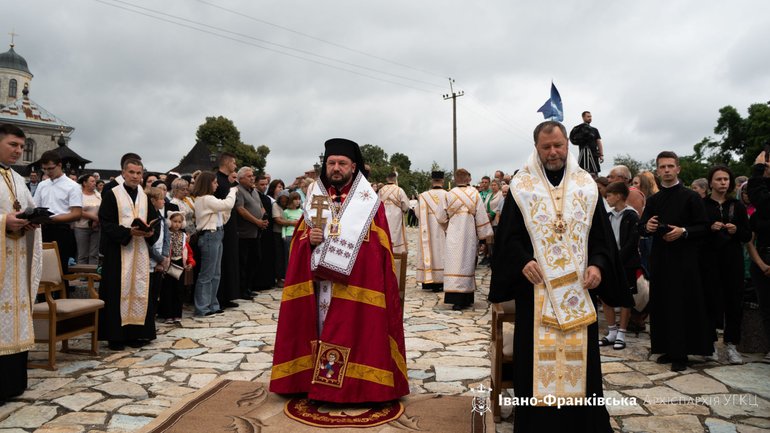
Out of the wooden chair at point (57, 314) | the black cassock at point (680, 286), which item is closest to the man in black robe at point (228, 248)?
the wooden chair at point (57, 314)

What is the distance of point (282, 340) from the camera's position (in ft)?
14.8

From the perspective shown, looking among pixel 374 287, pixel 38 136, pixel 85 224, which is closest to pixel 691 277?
pixel 374 287

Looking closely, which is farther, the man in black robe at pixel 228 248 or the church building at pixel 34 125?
the church building at pixel 34 125

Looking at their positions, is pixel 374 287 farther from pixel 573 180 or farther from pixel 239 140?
pixel 239 140

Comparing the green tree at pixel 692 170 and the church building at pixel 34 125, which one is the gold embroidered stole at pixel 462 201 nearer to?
the green tree at pixel 692 170

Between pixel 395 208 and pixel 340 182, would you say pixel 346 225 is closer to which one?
pixel 340 182

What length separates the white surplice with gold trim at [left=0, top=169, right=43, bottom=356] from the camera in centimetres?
468

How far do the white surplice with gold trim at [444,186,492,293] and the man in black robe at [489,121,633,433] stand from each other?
5232 millimetres

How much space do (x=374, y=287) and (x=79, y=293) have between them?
5.95 metres

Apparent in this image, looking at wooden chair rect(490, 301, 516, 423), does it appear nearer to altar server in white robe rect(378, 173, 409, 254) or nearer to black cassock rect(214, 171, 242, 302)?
black cassock rect(214, 171, 242, 302)

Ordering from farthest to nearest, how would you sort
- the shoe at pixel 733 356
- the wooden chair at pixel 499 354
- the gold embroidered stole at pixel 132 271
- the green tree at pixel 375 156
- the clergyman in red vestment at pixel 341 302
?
the green tree at pixel 375 156 → the gold embroidered stole at pixel 132 271 → the shoe at pixel 733 356 → the clergyman in red vestment at pixel 341 302 → the wooden chair at pixel 499 354

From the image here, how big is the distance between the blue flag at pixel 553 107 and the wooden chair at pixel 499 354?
6.52 metres

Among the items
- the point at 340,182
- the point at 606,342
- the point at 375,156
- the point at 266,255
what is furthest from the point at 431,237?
the point at 375,156

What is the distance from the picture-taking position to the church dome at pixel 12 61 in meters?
77.6
